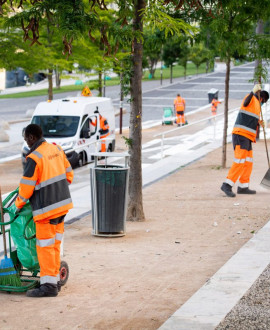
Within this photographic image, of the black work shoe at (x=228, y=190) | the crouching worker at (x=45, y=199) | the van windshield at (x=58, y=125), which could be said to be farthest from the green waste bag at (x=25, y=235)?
the van windshield at (x=58, y=125)

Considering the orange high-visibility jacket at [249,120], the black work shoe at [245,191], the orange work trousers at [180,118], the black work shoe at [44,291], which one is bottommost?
the orange work trousers at [180,118]

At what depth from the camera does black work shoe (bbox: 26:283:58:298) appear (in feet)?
24.9

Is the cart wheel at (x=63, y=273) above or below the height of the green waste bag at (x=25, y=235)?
below

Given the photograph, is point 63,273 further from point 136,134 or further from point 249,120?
point 249,120

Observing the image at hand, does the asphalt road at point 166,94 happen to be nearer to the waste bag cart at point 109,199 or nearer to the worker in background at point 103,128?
the worker in background at point 103,128

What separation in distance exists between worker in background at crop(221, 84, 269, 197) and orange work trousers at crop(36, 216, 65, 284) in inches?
263

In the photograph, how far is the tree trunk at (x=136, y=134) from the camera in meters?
11.8

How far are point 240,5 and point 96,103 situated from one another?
8.22 m

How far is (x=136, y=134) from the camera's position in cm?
1198

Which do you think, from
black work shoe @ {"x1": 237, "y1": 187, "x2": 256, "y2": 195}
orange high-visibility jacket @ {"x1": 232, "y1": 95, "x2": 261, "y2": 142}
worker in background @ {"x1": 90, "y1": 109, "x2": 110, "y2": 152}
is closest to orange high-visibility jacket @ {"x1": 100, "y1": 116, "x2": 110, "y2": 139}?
worker in background @ {"x1": 90, "y1": 109, "x2": 110, "y2": 152}

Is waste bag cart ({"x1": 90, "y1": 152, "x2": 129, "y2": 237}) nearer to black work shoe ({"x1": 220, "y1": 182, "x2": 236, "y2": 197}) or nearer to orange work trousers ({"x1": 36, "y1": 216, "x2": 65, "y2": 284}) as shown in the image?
orange work trousers ({"x1": 36, "y1": 216, "x2": 65, "y2": 284})

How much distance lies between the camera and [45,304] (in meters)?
7.40

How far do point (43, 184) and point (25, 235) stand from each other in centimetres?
55

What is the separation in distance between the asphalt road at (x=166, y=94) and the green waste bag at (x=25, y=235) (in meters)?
27.3
